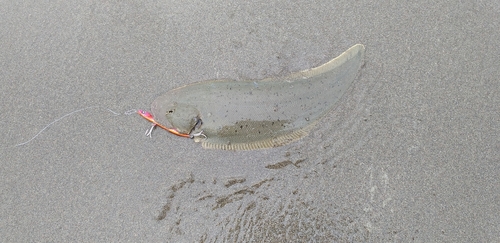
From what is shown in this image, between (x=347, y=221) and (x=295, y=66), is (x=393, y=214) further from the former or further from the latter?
(x=295, y=66)

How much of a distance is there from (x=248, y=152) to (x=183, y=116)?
0.68 metres

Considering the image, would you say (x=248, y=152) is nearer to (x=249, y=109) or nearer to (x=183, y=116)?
(x=249, y=109)

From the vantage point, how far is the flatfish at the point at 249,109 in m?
3.05

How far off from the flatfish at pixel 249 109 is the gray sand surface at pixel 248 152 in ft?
0.30

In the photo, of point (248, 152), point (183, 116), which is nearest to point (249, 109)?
point (248, 152)

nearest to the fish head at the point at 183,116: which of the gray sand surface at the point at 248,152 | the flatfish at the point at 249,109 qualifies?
the flatfish at the point at 249,109

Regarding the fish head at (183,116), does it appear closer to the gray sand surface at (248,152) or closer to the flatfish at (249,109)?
the flatfish at (249,109)

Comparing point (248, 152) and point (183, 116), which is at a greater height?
point (183, 116)

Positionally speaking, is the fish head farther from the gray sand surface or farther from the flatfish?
the gray sand surface

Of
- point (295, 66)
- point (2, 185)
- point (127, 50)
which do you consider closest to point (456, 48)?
point (295, 66)

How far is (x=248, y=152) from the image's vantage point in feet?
9.98

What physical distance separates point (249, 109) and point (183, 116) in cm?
61

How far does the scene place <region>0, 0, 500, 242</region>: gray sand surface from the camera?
2.91 meters

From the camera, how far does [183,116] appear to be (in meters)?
3.05
